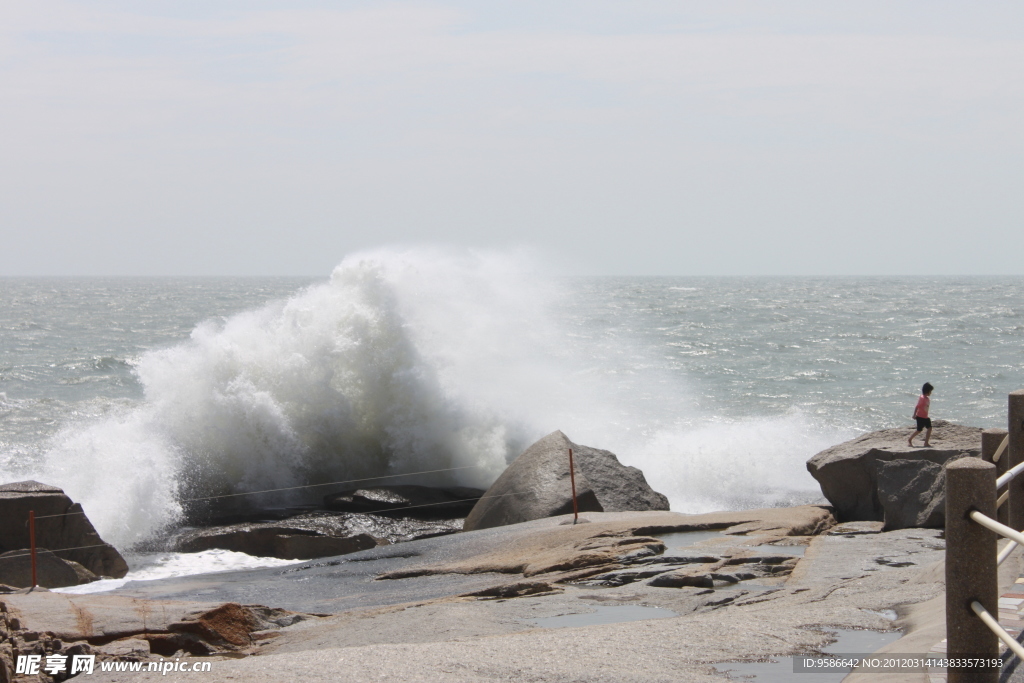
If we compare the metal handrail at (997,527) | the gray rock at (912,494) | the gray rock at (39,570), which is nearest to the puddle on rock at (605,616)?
the metal handrail at (997,527)

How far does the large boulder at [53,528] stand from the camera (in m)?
10.5

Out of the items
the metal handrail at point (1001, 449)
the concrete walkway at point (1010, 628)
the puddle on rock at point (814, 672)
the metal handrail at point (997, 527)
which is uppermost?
the metal handrail at point (997, 527)

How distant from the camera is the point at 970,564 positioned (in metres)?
3.58

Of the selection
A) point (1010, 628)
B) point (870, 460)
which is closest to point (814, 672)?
point (1010, 628)

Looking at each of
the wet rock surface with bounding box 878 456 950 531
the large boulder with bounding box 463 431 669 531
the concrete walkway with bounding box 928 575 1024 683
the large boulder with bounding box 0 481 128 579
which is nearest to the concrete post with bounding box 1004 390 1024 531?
the concrete walkway with bounding box 928 575 1024 683

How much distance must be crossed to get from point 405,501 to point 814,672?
32.2 feet

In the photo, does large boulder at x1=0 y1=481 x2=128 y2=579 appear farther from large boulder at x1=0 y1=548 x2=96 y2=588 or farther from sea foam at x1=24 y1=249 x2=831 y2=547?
sea foam at x1=24 y1=249 x2=831 y2=547

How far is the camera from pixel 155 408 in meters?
17.0

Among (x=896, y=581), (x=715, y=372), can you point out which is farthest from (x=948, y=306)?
(x=896, y=581)

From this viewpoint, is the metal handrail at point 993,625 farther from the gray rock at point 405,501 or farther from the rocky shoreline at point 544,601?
the gray rock at point 405,501

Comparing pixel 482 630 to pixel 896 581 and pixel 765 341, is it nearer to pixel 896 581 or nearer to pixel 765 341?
pixel 896 581

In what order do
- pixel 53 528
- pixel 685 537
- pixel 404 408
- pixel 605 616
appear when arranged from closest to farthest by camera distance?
pixel 605 616
pixel 685 537
pixel 53 528
pixel 404 408

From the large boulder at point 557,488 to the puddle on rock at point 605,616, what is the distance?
4616 millimetres

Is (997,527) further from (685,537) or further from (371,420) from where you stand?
(371,420)
